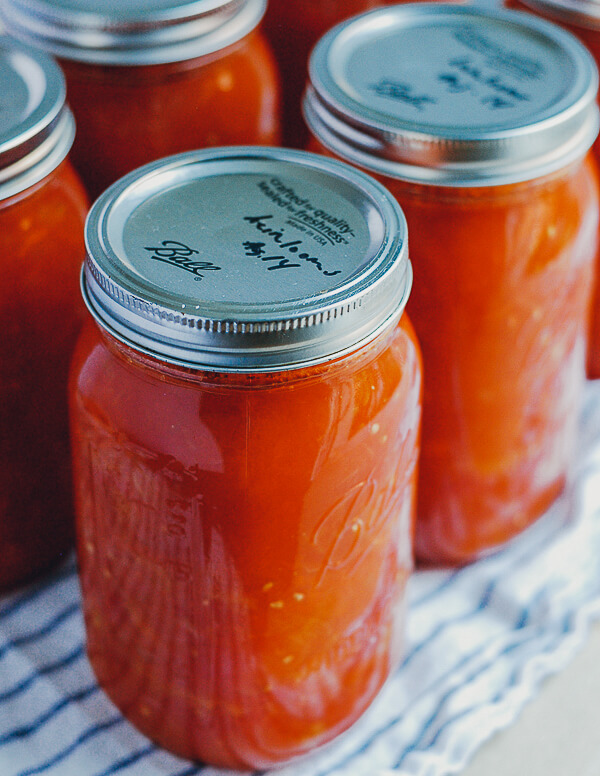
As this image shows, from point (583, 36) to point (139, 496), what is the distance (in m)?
0.56

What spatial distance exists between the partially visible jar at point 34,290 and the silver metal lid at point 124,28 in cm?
3

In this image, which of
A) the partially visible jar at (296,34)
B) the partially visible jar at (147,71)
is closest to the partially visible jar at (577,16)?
the partially visible jar at (296,34)

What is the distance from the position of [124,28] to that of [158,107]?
6 cm

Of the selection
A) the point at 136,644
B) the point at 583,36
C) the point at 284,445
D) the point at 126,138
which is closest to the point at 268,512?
the point at 284,445

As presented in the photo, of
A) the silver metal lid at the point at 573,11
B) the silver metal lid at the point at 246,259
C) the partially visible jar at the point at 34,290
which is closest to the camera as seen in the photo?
the silver metal lid at the point at 246,259

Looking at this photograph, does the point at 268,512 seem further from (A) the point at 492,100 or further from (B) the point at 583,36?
(B) the point at 583,36

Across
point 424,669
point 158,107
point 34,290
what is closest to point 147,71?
point 158,107

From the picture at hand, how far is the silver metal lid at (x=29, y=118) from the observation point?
0.59 metres

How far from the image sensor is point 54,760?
0.66 m

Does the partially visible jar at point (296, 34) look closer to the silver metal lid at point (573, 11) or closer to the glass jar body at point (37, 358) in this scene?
the silver metal lid at point (573, 11)

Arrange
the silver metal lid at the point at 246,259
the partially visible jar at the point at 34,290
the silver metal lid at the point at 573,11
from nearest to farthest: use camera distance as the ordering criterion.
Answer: the silver metal lid at the point at 246,259 < the partially visible jar at the point at 34,290 < the silver metal lid at the point at 573,11

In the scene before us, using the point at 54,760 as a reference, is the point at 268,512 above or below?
above

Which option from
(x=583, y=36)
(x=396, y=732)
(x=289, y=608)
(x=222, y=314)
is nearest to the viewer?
(x=222, y=314)

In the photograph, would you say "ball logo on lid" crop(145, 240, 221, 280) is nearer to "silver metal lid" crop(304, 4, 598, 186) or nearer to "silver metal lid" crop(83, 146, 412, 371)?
"silver metal lid" crop(83, 146, 412, 371)
